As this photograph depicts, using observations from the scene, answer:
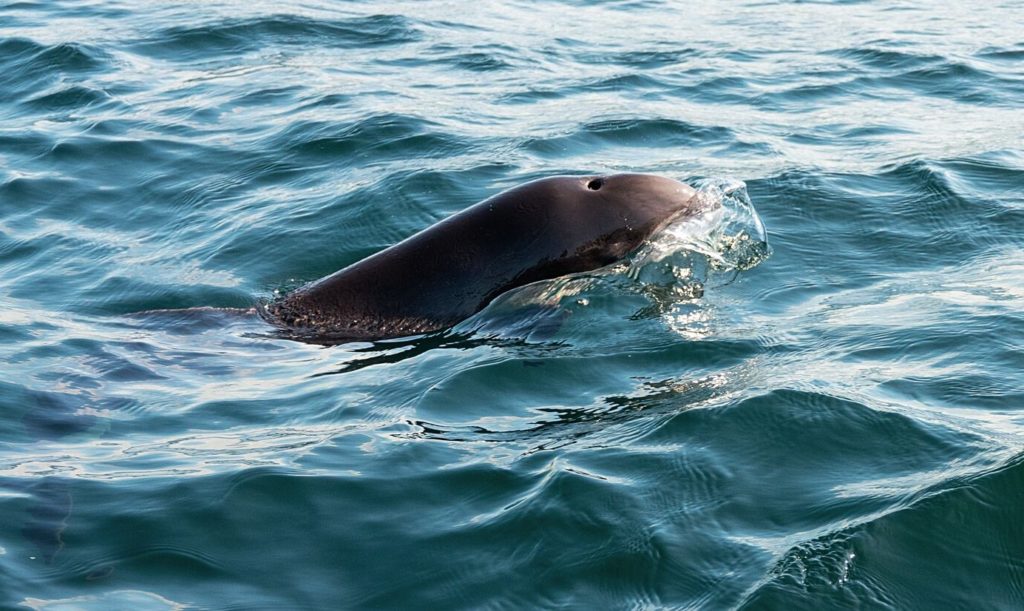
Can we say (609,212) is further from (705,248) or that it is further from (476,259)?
(476,259)

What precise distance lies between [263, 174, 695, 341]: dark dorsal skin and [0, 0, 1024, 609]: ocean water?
→ 0.16 m

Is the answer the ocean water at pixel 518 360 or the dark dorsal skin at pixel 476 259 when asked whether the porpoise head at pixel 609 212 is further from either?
the ocean water at pixel 518 360

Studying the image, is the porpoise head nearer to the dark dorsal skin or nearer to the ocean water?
the dark dorsal skin

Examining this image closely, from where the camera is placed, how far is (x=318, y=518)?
4941 millimetres

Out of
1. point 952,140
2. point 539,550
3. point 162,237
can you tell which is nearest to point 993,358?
point 539,550

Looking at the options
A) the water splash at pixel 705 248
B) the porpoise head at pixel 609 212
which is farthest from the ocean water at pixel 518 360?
the porpoise head at pixel 609 212

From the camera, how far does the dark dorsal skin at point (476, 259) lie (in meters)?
7.17

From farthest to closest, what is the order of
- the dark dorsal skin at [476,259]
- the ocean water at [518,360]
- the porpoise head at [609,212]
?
the porpoise head at [609,212]
the dark dorsal skin at [476,259]
the ocean water at [518,360]

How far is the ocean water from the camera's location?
14.9 ft

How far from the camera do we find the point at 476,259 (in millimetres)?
7238

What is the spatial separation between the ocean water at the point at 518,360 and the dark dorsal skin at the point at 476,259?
162 millimetres

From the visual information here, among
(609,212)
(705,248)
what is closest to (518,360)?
(609,212)

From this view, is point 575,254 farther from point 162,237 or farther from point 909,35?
point 909,35

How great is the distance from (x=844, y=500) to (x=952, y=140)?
7115 millimetres
